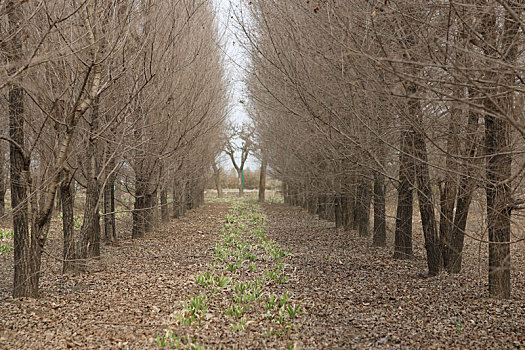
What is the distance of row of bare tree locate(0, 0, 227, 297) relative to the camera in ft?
18.2

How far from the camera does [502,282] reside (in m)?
5.87

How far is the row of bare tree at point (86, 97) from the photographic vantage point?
218 inches

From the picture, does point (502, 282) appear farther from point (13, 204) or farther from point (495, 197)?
point (13, 204)

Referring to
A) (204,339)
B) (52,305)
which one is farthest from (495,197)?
(52,305)

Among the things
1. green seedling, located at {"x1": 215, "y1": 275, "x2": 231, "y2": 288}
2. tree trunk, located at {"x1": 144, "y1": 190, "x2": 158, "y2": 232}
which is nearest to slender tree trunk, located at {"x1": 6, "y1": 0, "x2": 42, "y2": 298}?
green seedling, located at {"x1": 215, "y1": 275, "x2": 231, "y2": 288}

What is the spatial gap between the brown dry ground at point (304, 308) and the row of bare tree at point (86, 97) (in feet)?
2.44

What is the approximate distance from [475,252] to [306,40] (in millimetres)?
7361

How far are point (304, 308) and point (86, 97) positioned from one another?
12.4ft

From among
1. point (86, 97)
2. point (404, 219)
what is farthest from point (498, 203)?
point (86, 97)

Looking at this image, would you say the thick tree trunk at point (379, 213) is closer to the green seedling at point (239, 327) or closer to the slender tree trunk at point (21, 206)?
the green seedling at point (239, 327)

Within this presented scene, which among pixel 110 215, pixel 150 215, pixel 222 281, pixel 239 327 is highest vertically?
pixel 110 215

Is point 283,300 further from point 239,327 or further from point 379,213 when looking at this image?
point 379,213

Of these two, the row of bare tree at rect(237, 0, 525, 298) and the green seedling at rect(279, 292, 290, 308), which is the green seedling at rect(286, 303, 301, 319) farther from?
the row of bare tree at rect(237, 0, 525, 298)

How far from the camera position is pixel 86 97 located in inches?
240
